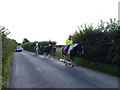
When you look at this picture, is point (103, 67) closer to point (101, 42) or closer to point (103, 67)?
point (103, 67)

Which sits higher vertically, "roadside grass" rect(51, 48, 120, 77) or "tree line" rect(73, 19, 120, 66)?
"tree line" rect(73, 19, 120, 66)

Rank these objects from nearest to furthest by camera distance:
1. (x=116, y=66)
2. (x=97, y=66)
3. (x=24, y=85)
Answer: (x=24, y=85), (x=116, y=66), (x=97, y=66)

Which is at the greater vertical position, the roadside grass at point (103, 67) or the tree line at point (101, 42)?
the tree line at point (101, 42)

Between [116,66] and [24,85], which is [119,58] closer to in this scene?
[116,66]

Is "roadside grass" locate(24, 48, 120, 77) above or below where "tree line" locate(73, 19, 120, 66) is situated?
below

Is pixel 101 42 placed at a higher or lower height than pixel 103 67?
higher

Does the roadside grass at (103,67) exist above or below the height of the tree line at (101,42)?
below

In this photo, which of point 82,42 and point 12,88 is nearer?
point 12,88

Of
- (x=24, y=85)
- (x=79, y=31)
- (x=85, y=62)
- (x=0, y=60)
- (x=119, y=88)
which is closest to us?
(x=119, y=88)

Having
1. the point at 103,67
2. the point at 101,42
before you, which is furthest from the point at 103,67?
the point at 101,42

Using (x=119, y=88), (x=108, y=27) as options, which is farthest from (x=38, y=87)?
(x=108, y=27)

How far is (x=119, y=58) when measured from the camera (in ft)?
31.6

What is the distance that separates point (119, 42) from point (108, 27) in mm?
2244


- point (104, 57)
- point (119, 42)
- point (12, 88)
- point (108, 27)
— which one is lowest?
point (12, 88)
